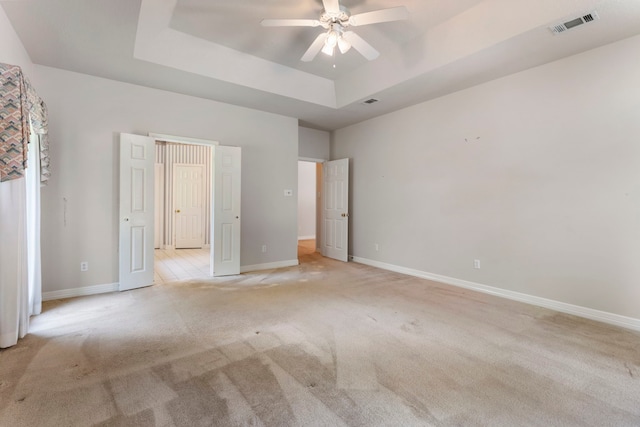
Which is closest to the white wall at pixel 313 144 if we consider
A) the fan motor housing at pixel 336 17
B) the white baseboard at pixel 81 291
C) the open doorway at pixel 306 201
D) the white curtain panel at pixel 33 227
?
the open doorway at pixel 306 201

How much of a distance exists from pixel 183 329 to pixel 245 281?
1682 mm

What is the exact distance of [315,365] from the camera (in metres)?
2.15

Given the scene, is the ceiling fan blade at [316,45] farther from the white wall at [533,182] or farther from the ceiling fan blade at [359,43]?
the white wall at [533,182]

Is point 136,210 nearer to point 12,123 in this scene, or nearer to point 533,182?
point 12,123

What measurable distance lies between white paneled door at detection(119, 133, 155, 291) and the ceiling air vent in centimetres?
478

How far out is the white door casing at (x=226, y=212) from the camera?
463 cm

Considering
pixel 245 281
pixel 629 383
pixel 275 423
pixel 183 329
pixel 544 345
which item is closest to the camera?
pixel 275 423

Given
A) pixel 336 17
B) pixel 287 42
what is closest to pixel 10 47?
pixel 287 42

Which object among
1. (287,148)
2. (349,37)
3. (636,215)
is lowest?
(636,215)

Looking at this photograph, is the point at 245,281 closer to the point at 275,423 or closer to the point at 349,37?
the point at 275,423

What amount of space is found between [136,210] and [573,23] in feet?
17.2

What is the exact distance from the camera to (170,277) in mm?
4637

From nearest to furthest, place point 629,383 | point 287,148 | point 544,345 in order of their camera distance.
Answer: point 629,383 → point 544,345 → point 287,148

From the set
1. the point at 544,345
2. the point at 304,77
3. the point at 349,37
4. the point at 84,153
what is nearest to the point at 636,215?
the point at 544,345
